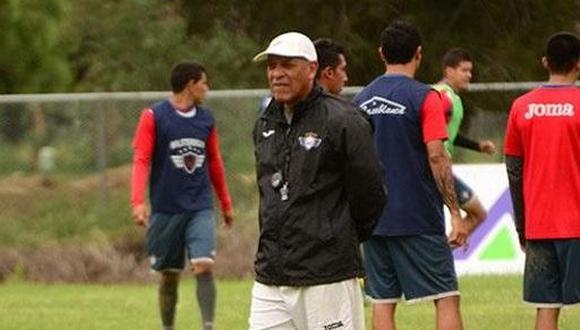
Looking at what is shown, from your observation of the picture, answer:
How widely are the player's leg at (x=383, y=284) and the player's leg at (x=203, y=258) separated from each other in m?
3.25

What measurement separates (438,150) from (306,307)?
2.41 m

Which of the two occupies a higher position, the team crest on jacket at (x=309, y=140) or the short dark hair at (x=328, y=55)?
the short dark hair at (x=328, y=55)

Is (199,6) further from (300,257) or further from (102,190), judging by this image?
(300,257)

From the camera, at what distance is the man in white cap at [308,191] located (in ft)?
31.1

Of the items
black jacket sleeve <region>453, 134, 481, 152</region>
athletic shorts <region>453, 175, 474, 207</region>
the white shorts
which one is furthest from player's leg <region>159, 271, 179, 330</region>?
the white shorts

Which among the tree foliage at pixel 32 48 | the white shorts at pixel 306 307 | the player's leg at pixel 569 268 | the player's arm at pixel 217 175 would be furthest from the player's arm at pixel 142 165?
the tree foliage at pixel 32 48

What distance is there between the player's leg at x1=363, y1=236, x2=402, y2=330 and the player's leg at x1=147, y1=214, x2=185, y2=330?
3.47 meters

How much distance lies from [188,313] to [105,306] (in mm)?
1331

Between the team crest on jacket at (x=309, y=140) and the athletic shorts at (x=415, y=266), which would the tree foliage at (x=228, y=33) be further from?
the team crest on jacket at (x=309, y=140)

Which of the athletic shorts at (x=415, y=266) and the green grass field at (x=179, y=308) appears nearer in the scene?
the athletic shorts at (x=415, y=266)

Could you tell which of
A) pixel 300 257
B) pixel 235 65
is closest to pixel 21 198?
pixel 235 65

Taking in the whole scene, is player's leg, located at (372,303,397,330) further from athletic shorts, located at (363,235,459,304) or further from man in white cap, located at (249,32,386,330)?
man in white cap, located at (249,32,386,330)

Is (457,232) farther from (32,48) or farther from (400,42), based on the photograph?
(32,48)

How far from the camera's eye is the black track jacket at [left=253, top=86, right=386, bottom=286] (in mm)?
9484
